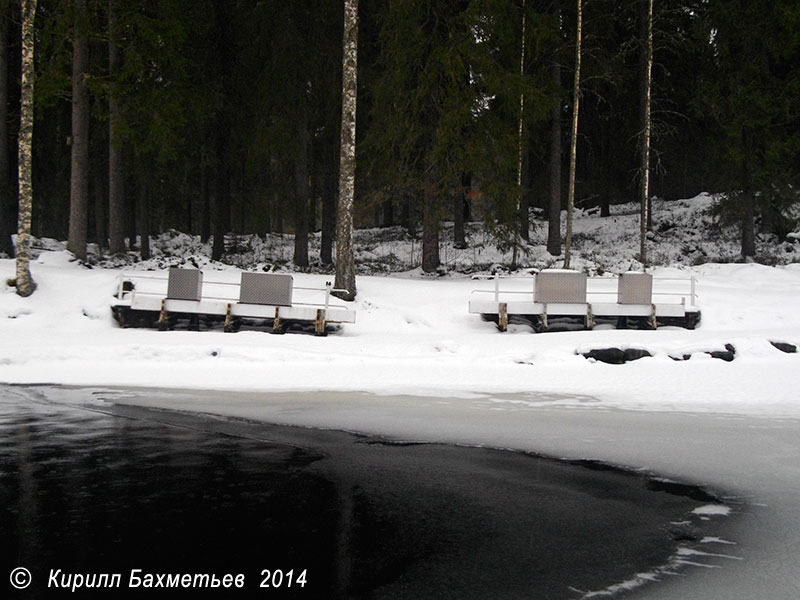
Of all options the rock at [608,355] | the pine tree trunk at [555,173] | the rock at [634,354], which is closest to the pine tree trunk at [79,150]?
the rock at [608,355]

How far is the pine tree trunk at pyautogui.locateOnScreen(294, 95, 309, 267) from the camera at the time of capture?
2620 cm

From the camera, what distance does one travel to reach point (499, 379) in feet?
39.7

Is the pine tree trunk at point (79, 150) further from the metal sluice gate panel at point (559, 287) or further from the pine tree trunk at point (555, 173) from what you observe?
the pine tree trunk at point (555, 173)

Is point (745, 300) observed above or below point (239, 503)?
above

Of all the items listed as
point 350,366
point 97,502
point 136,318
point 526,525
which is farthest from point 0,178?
point 526,525

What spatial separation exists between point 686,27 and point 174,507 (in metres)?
32.9

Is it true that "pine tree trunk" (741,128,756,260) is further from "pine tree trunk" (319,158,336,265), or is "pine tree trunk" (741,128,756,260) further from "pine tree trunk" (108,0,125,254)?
"pine tree trunk" (108,0,125,254)

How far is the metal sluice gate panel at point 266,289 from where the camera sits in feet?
53.6

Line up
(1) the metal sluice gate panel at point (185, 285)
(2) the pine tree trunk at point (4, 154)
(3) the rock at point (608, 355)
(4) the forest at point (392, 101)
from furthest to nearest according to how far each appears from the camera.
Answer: (2) the pine tree trunk at point (4, 154), (4) the forest at point (392, 101), (1) the metal sluice gate panel at point (185, 285), (3) the rock at point (608, 355)

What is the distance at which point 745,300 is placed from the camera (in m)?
18.9

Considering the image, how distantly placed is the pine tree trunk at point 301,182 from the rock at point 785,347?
16930 millimetres

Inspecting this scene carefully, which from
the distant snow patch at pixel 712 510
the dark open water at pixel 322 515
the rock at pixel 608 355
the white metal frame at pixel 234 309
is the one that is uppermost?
the white metal frame at pixel 234 309

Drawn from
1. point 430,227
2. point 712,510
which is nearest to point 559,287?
point 430,227

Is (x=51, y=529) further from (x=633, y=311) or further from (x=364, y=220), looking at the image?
(x=364, y=220)
